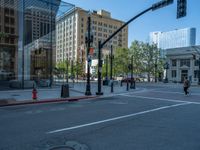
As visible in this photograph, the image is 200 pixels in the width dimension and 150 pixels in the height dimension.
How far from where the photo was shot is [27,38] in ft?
91.8

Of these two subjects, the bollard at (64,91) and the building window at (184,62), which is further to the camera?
the building window at (184,62)

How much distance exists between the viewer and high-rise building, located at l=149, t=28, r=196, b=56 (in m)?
93.1

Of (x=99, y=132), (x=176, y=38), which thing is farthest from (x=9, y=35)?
(x=176, y=38)

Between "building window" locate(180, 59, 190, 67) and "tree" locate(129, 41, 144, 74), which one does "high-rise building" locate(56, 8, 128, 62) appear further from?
"building window" locate(180, 59, 190, 67)

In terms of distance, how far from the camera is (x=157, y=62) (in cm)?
6881

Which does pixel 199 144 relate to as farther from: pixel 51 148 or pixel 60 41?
pixel 60 41

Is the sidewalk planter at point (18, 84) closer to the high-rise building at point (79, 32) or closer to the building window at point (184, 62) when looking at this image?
the building window at point (184, 62)

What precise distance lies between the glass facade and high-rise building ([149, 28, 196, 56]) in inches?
2782

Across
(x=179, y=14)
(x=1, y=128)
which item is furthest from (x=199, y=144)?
(x=179, y=14)

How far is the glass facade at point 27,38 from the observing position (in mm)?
25625

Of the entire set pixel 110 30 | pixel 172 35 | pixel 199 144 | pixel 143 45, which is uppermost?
pixel 110 30

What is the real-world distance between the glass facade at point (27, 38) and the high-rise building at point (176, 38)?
70.7 meters

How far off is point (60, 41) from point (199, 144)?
133m

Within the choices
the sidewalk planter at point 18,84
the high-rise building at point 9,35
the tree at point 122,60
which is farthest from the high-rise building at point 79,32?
the sidewalk planter at point 18,84
